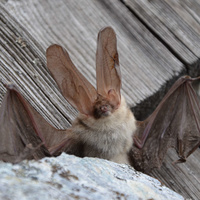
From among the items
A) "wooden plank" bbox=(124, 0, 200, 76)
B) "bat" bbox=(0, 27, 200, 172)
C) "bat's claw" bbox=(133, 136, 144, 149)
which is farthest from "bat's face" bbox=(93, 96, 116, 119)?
"wooden plank" bbox=(124, 0, 200, 76)

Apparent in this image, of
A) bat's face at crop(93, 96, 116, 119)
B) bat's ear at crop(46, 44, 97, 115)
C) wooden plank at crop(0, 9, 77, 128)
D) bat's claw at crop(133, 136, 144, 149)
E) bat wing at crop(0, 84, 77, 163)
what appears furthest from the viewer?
bat's claw at crop(133, 136, 144, 149)

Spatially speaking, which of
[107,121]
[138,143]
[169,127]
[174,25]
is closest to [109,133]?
[107,121]

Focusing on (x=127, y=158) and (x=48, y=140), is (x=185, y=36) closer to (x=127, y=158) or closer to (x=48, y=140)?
(x=127, y=158)

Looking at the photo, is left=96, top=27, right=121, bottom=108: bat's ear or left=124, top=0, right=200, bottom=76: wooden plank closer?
left=96, top=27, right=121, bottom=108: bat's ear

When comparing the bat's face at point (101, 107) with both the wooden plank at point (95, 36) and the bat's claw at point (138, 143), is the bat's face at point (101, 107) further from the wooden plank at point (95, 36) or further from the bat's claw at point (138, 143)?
the bat's claw at point (138, 143)

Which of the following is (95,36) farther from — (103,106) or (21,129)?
(21,129)

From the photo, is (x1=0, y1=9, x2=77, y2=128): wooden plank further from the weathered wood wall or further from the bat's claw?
the bat's claw

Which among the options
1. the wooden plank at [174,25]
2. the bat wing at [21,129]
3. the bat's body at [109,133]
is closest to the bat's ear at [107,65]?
the bat's body at [109,133]
